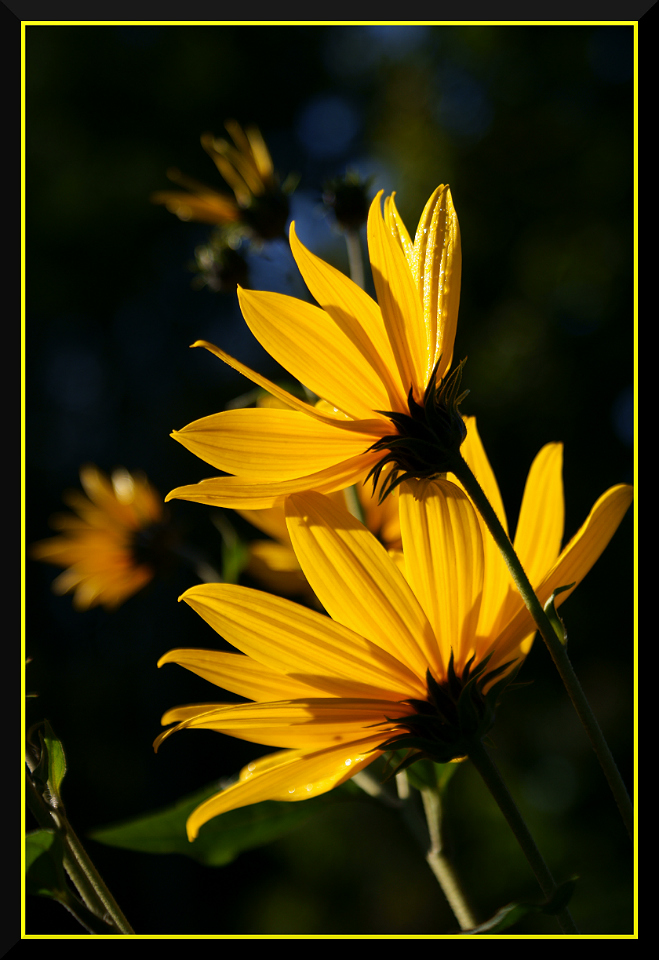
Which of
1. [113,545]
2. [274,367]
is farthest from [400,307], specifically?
[274,367]

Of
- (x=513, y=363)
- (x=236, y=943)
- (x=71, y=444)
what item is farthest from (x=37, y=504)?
(x=236, y=943)

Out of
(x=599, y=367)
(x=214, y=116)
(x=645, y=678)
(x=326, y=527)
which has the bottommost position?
(x=645, y=678)

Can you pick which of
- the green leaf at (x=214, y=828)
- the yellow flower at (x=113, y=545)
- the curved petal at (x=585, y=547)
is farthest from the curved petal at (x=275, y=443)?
the yellow flower at (x=113, y=545)

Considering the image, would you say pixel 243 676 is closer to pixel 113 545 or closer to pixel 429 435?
pixel 429 435

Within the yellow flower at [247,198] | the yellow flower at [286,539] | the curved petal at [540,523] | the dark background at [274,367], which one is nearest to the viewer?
the curved petal at [540,523]

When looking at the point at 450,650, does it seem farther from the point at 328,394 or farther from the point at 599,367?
the point at 599,367

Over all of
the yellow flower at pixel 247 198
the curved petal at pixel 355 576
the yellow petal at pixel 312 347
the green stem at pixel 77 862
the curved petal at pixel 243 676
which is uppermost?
the yellow flower at pixel 247 198

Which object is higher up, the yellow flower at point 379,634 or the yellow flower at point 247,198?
the yellow flower at point 247,198

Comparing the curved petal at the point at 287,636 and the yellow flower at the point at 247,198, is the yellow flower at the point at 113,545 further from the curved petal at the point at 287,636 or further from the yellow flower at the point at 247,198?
the curved petal at the point at 287,636
